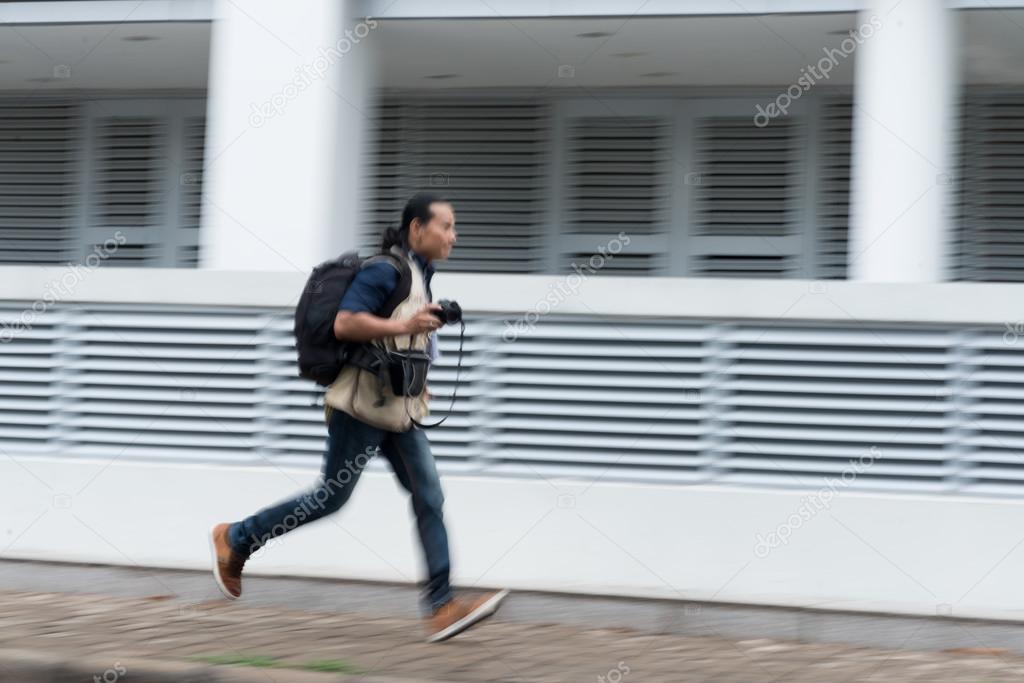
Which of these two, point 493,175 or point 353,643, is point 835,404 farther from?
point 493,175

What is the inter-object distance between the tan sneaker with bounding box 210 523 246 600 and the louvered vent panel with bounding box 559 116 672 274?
18.9 feet

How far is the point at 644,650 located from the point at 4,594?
3350mm

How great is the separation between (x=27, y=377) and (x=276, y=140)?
201cm

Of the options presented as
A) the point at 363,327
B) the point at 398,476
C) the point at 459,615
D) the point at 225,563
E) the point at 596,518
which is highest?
the point at 363,327

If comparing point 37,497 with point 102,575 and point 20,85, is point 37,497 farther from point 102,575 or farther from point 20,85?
point 20,85

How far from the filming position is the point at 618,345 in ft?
22.5

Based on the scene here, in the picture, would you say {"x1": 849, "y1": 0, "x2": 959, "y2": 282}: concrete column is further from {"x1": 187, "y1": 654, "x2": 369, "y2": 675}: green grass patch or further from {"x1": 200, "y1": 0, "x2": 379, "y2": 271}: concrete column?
{"x1": 187, "y1": 654, "x2": 369, "y2": 675}: green grass patch

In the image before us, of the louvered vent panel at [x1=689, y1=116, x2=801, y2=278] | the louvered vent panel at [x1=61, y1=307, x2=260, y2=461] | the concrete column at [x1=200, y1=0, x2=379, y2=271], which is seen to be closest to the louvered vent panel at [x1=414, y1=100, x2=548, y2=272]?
the louvered vent panel at [x1=689, y1=116, x2=801, y2=278]

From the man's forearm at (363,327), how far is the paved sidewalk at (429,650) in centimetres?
123

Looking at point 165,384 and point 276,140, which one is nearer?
point 165,384

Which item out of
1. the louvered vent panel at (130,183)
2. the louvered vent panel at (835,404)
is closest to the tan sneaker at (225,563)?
the louvered vent panel at (835,404)

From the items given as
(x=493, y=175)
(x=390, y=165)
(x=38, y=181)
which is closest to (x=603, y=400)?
(x=493, y=175)

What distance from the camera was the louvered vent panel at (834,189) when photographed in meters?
10.6

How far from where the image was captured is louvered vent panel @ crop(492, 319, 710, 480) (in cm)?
676
